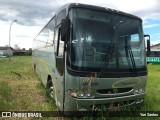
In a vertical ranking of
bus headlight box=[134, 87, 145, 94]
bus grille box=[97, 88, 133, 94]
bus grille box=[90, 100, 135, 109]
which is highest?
bus grille box=[97, 88, 133, 94]

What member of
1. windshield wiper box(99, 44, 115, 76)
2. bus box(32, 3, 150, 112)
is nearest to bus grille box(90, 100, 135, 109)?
bus box(32, 3, 150, 112)

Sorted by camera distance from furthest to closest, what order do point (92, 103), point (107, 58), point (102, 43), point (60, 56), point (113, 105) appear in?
1. point (60, 56)
2. point (113, 105)
3. point (102, 43)
4. point (107, 58)
5. point (92, 103)

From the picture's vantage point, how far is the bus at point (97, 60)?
20.7ft

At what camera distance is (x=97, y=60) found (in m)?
6.47

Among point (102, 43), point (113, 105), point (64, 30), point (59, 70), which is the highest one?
point (64, 30)

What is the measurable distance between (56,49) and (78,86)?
6.14ft

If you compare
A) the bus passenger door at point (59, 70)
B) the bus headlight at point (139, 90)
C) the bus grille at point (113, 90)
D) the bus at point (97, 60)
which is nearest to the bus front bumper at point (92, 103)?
the bus at point (97, 60)

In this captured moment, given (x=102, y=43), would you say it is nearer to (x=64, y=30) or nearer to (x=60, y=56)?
(x=64, y=30)

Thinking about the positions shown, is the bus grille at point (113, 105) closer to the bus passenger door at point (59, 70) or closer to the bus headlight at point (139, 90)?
the bus headlight at point (139, 90)

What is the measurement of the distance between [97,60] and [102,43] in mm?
502

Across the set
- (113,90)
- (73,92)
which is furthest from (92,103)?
(113,90)

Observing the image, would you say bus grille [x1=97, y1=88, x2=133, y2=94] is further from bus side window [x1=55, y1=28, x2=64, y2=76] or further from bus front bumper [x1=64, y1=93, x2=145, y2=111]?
bus side window [x1=55, y1=28, x2=64, y2=76]

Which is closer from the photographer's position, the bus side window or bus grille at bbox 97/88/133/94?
bus grille at bbox 97/88/133/94

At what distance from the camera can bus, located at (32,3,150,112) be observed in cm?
631
